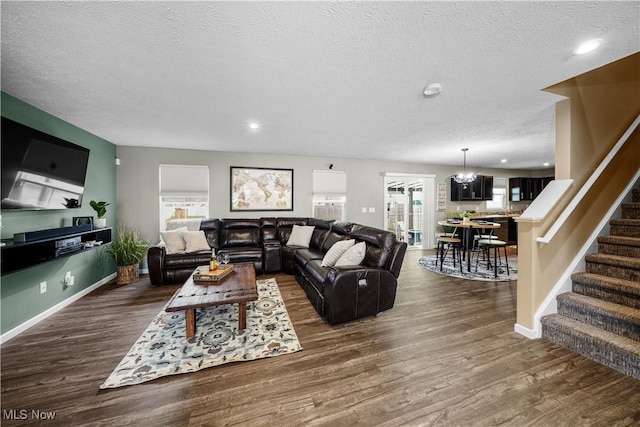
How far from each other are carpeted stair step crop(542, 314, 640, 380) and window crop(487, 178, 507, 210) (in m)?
6.30

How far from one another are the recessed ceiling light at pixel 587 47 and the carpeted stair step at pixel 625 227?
1.96 meters

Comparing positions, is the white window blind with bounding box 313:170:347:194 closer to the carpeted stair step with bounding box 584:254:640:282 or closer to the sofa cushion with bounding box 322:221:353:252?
the sofa cushion with bounding box 322:221:353:252

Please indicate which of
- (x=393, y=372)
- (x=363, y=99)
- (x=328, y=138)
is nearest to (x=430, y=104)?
(x=363, y=99)

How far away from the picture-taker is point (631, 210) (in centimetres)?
262

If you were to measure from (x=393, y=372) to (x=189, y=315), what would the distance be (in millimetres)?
1877

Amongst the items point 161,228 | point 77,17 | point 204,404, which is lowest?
point 204,404

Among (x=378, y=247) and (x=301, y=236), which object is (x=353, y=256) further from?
(x=301, y=236)

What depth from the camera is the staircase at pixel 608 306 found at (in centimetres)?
182

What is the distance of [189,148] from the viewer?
466 cm

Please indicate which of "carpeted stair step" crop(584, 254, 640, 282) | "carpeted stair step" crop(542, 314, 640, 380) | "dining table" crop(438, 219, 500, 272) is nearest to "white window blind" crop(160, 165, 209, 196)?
"dining table" crop(438, 219, 500, 272)

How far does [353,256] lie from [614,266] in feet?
8.35

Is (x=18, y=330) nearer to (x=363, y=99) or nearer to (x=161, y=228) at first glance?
(x=161, y=228)

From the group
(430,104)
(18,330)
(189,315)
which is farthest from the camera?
(430,104)

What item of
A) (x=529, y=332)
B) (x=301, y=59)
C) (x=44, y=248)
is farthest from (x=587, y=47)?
(x=44, y=248)
